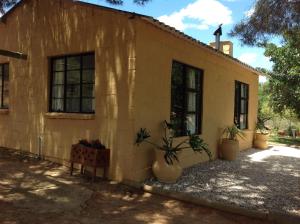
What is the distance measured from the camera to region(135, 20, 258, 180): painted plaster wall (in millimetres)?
7445

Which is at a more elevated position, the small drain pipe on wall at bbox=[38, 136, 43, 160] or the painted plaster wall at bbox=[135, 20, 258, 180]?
the painted plaster wall at bbox=[135, 20, 258, 180]

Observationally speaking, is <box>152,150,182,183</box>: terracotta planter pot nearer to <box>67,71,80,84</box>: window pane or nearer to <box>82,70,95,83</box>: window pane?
<box>82,70,95,83</box>: window pane

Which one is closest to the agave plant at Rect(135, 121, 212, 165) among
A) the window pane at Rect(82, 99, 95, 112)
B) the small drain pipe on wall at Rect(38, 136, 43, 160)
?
the window pane at Rect(82, 99, 95, 112)

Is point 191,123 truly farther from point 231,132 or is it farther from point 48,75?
point 48,75

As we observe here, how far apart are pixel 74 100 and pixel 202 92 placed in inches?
141

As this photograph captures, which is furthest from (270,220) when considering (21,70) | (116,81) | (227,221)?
(21,70)

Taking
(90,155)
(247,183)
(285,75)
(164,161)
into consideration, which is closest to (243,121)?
(285,75)

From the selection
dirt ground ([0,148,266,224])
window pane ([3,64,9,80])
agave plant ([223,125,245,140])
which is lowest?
dirt ground ([0,148,266,224])

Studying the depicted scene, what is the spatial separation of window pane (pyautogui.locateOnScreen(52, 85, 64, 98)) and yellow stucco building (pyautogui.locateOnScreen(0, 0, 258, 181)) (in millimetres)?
24

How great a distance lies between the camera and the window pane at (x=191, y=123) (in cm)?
965

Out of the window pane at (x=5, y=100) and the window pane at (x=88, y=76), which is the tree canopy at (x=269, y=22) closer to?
the window pane at (x=88, y=76)

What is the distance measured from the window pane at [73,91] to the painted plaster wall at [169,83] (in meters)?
1.79

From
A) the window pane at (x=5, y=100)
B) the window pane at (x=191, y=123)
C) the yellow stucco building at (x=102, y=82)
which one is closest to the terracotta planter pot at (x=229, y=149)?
the yellow stucco building at (x=102, y=82)

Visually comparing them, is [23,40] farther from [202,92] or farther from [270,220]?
[270,220]
